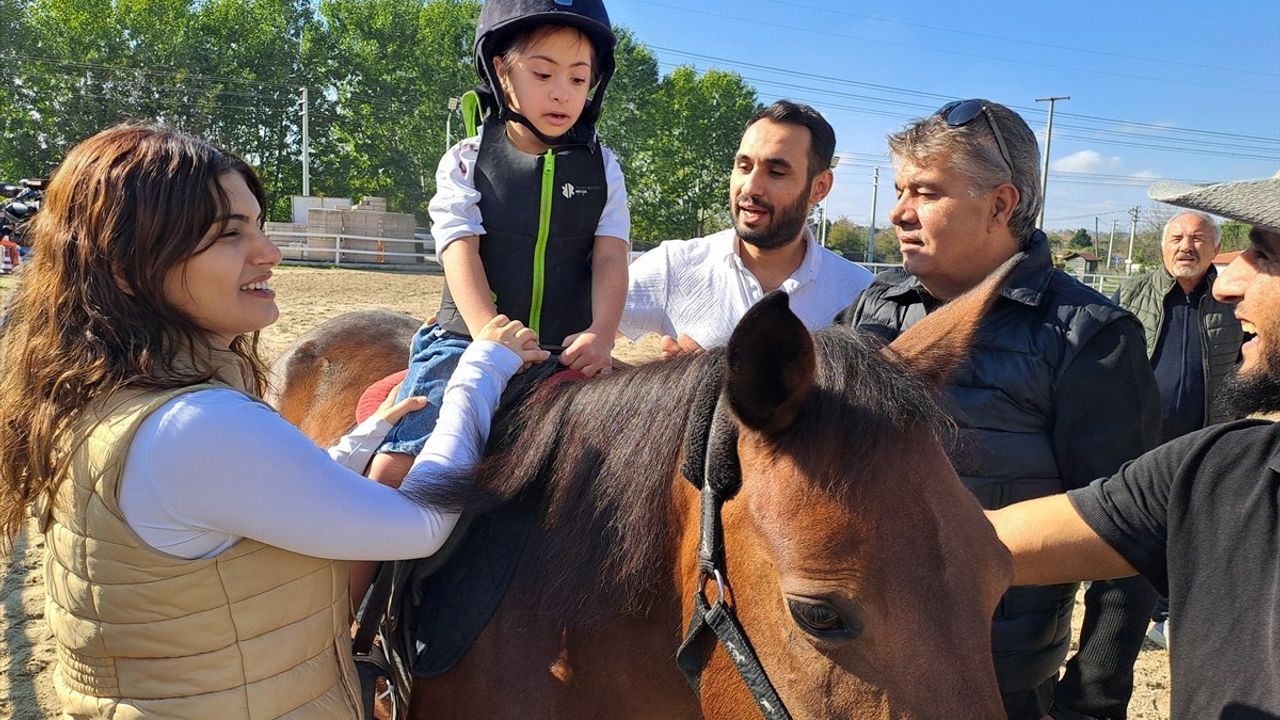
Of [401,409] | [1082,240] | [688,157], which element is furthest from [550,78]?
[1082,240]

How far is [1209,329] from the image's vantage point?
211 inches

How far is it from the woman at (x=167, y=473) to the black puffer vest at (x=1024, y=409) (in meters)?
1.40

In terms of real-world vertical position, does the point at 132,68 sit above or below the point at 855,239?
above

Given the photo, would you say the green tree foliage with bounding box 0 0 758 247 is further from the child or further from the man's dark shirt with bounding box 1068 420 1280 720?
the man's dark shirt with bounding box 1068 420 1280 720

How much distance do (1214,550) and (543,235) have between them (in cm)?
183

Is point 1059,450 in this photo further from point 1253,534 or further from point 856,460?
point 856,460

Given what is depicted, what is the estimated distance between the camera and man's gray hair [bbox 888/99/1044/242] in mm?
2252

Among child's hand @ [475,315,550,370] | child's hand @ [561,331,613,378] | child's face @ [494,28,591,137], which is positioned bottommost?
child's hand @ [561,331,613,378]

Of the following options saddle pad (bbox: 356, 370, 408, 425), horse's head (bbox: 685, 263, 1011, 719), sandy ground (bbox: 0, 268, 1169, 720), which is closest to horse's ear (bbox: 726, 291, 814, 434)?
horse's head (bbox: 685, 263, 1011, 719)

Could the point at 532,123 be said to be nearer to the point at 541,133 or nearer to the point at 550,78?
the point at 541,133

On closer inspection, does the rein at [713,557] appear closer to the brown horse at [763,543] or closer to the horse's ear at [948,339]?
the brown horse at [763,543]

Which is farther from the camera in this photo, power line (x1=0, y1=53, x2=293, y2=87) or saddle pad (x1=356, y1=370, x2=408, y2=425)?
power line (x1=0, y1=53, x2=293, y2=87)

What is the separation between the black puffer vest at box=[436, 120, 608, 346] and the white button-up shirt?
22.8 inches

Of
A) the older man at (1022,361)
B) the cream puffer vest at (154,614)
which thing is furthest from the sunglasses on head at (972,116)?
the cream puffer vest at (154,614)
